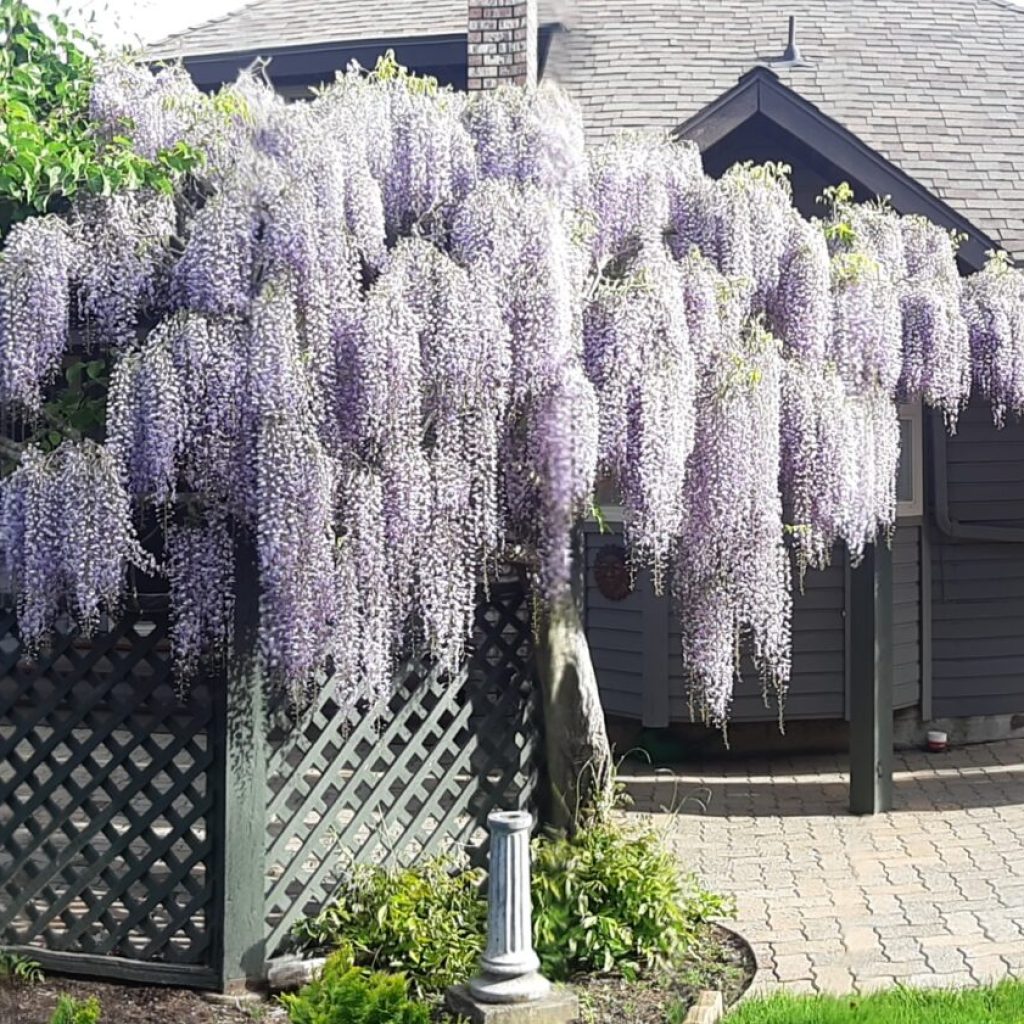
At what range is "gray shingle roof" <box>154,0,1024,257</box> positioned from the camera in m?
9.20

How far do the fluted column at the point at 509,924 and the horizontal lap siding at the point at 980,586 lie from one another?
536 centimetres

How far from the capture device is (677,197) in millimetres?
5258

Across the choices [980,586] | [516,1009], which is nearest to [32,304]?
[516,1009]

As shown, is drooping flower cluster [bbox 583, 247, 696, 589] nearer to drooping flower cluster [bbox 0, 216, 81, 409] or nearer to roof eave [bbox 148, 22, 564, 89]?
drooping flower cluster [bbox 0, 216, 81, 409]

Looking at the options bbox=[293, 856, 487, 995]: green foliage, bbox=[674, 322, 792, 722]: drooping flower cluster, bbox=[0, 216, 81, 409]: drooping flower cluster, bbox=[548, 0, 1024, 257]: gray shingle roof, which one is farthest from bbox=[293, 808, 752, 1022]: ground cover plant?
bbox=[548, 0, 1024, 257]: gray shingle roof

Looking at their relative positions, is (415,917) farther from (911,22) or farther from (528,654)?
(911,22)

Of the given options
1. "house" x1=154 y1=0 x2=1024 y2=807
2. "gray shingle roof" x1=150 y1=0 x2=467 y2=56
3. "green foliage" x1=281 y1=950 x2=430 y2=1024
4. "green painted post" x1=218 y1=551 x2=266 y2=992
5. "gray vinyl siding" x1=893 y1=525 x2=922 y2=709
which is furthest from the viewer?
"gray shingle roof" x1=150 y1=0 x2=467 y2=56

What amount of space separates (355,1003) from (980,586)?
6.31 meters

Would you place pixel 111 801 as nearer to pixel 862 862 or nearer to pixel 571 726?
pixel 571 726

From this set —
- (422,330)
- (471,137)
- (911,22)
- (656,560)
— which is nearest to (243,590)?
(422,330)

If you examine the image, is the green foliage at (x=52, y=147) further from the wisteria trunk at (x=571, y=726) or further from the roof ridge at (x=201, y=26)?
the roof ridge at (x=201, y=26)

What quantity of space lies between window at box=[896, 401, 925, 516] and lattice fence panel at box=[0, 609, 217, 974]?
18.2 feet

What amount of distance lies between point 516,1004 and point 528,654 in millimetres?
1546

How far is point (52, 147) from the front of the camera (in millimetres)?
4352
